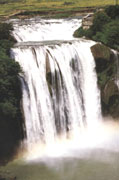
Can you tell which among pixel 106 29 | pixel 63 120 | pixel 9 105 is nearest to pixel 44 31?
pixel 106 29

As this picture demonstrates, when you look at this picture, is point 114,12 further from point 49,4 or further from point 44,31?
point 49,4

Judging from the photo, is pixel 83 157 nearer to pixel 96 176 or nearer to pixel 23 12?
pixel 96 176

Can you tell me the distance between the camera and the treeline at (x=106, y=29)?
26.1 meters

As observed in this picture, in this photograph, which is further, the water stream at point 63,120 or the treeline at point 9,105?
the treeline at point 9,105

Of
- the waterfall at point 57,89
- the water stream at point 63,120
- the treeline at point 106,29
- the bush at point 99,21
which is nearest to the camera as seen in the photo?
the water stream at point 63,120

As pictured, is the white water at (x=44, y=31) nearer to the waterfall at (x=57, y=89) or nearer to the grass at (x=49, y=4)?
the waterfall at (x=57, y=89)

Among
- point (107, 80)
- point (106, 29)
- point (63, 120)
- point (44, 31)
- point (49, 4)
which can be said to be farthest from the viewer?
point (49, 4)

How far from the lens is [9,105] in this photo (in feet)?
61.8

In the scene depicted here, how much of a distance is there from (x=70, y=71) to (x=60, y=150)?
6035mm

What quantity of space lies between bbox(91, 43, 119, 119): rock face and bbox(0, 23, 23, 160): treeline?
7099mm

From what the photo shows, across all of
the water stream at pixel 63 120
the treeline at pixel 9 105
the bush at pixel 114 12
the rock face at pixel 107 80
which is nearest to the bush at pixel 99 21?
the bush at pixel 114 12

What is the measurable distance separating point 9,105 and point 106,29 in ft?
44.7

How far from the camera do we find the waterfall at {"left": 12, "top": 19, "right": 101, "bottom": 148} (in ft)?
68.7

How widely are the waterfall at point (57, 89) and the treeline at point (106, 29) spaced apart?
240cm
